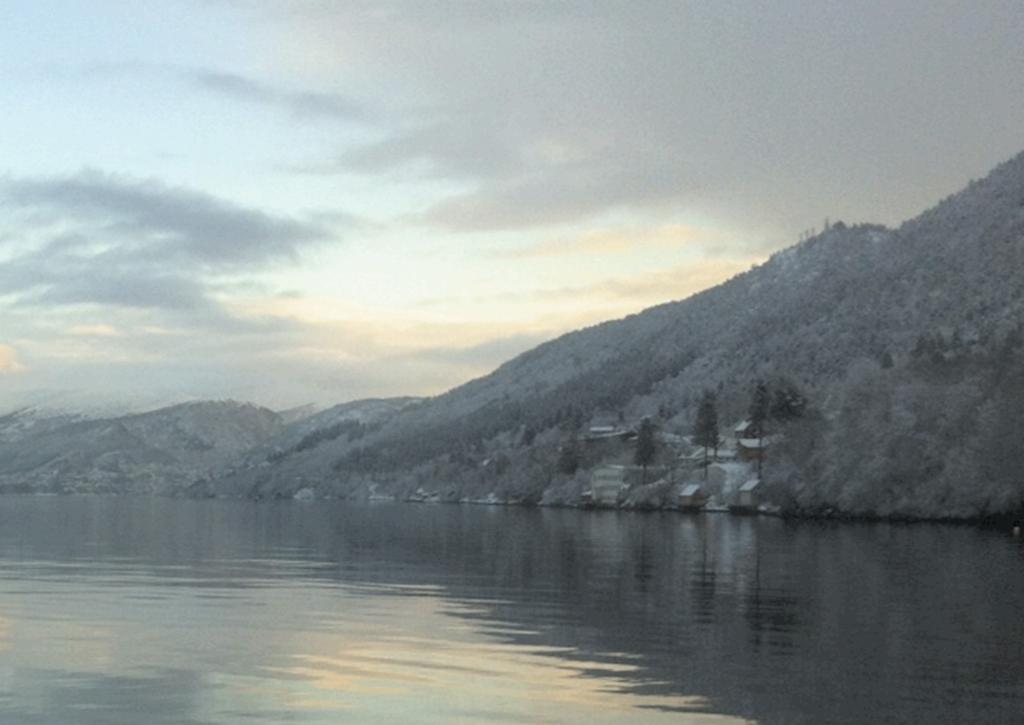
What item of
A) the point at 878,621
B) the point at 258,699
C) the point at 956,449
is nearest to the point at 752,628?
the point at 878,621

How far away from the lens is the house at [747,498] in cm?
18612

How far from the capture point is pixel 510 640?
1432 inches

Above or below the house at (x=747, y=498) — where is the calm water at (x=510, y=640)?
below

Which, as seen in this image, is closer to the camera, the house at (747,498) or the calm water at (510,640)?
the calm water at (510,640)

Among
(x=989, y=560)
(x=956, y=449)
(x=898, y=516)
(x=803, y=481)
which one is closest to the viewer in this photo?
(x=989, y=560)

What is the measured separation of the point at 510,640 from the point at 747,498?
519ft

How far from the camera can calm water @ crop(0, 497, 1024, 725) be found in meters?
26.5

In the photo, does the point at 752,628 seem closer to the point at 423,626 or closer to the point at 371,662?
the point at 423,626

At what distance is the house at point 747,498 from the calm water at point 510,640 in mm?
114548

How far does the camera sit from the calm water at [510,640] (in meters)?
26.5

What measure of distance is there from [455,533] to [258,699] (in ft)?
284

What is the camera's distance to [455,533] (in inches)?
4449

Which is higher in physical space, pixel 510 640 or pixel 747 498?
pixel 747 498

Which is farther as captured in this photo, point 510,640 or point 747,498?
point 747,498
